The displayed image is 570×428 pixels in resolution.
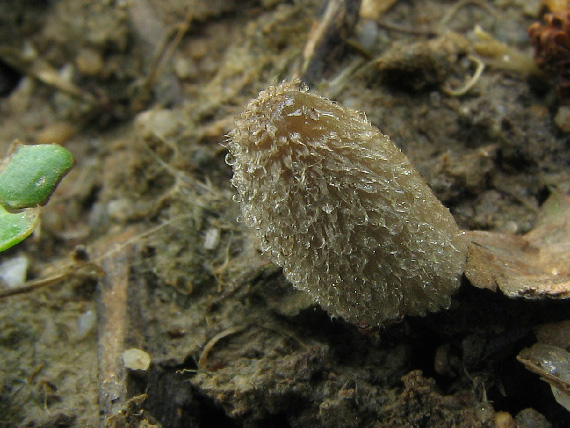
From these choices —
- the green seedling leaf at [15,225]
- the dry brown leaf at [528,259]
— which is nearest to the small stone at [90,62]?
the green seedling leaf at [15,225]

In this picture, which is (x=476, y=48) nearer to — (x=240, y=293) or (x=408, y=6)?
(x=408, y=6)

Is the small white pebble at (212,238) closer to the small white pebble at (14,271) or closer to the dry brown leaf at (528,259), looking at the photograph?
the small white pebble at (14,271)

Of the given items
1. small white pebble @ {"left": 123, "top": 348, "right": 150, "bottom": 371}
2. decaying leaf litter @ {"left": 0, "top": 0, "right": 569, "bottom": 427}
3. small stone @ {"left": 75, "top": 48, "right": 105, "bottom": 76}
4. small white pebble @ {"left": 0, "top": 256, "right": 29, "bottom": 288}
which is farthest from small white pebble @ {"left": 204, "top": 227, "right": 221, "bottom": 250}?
small stone @ {"left": 75, "top": 48, "right": 105, "bottom": 76}

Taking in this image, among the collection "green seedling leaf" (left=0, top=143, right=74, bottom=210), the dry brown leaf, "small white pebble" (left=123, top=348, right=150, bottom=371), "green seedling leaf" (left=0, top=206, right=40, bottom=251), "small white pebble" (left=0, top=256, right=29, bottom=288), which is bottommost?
"small white pebble" (left=0, top=256, right=29, bottom=288)

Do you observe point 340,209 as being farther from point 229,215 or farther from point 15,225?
point 15,225

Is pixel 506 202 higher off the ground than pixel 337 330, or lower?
higher

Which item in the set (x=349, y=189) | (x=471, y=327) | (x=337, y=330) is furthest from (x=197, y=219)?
(x=471, y=327)

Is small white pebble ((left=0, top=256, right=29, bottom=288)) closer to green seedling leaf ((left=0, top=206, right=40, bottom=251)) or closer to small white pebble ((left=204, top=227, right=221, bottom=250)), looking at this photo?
green seedling leaf ((left=0, top=206, right=40, bottom=251))
